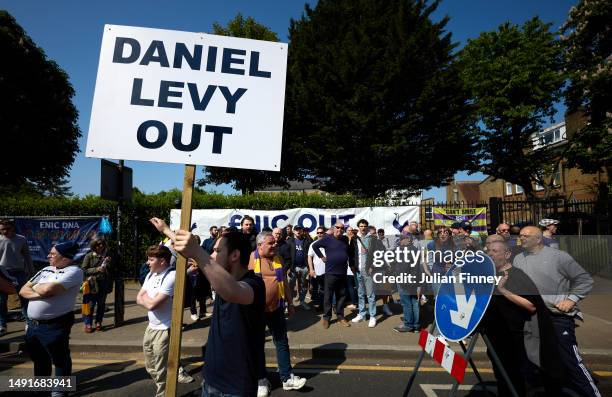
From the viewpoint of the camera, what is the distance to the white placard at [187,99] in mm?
2080

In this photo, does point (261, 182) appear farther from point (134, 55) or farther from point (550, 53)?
point (134, 55)

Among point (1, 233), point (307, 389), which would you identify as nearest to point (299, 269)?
point (307, 389)

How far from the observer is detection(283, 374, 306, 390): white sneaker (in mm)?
4242

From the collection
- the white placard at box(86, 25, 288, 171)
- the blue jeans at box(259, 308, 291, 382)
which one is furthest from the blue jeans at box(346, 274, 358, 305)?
the white placard at box(86, 25, 288, 171)

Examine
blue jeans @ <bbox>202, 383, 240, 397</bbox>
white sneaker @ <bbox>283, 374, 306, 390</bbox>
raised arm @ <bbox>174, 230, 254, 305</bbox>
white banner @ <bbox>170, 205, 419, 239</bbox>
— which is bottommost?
white sneaker @ <bbox>283, 374, 306, 390</bbox>

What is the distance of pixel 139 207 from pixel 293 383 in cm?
986

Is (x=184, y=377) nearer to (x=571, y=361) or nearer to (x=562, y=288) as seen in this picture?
(x=571, y=361)

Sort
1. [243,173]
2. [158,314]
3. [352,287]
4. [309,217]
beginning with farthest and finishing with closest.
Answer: [243,173] → [309,217] → [352,287] → [158,314]

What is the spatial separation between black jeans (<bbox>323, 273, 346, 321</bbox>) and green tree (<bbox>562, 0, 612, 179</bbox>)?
42.9ft

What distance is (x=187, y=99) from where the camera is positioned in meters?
2.13

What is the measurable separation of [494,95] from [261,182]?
49.4ft

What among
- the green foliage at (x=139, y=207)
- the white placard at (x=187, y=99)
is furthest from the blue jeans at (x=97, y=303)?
the white placard at (x=187, y=99)

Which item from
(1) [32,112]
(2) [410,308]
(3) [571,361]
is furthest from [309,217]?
(1) [32,112]

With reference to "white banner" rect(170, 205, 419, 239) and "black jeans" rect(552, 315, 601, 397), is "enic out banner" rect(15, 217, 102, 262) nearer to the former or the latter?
"white banner" rect(170, 205, 419, 239)
